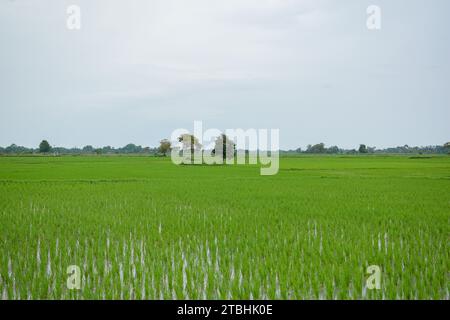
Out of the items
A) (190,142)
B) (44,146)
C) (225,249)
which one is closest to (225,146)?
(190,142)

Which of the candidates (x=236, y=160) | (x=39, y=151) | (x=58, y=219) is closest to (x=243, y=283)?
(x=58, y=219)

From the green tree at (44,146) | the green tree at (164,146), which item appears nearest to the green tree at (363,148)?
the green tree at (164,146)

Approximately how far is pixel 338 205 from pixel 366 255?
409 centimetres

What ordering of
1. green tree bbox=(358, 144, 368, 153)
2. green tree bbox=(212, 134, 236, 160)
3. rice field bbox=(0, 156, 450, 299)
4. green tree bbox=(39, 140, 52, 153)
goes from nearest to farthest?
rice field bbox=(0, 156, 450, 299) → green tree bbox=(212, 134, 236, 160) → green tree bbox=(39, 140, 52, 153) → green tree bbox=(358, 144, 368, 153)

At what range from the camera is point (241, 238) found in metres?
5.39

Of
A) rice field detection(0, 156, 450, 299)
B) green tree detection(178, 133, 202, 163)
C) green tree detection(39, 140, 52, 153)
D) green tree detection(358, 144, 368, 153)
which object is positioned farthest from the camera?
green tree detection(358, 144, 368, 153)

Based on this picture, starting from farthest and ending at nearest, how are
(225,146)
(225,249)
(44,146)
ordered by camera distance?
(44,146), (225,146), (225,249)

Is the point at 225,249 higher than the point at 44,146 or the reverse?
the reverse

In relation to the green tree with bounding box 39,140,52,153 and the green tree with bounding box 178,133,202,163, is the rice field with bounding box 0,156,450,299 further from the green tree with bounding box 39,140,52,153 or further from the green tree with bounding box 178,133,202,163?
the green tree with bounding box 39,140,52,153

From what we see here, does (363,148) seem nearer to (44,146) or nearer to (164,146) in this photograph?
(164,146)

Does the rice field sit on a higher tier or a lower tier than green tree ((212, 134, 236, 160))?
lower

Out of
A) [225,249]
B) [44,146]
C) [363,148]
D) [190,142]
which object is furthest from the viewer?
[363,148]

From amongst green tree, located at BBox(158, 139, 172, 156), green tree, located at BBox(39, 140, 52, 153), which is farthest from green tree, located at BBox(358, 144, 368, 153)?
green tree, located at BBox(39, 140, 52, 153)

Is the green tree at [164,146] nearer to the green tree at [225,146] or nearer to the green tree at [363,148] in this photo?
the green tree at [225,146]
